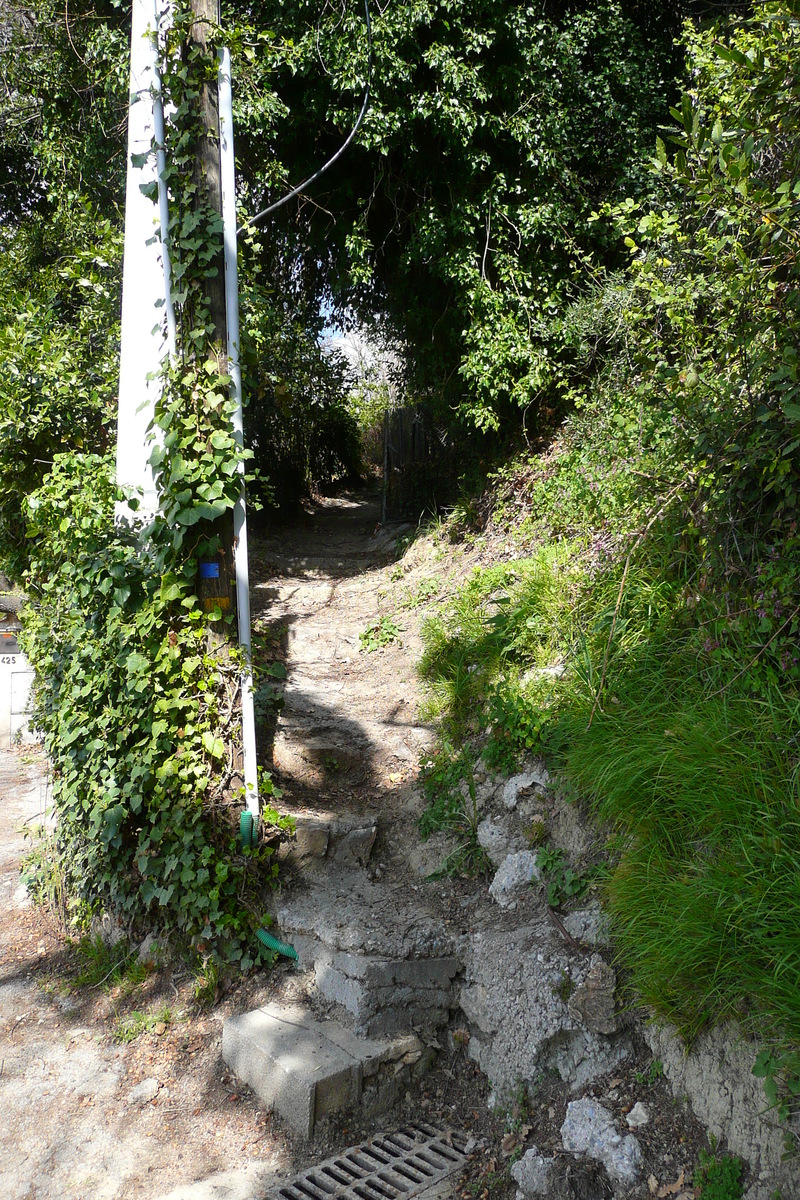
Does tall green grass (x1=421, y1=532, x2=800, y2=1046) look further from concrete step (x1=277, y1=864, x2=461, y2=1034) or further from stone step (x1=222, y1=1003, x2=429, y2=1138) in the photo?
stone step (x1=222, y1=1003, x2=429, y2=1138)

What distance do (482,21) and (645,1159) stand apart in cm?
723

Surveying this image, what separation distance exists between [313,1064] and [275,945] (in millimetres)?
657

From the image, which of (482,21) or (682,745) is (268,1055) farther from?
(482,21)

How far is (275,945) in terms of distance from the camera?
3.63 metres

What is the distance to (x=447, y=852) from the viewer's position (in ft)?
12.9

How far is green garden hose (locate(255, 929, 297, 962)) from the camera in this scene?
11.8ft

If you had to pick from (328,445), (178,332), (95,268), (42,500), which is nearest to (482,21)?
(95,268)

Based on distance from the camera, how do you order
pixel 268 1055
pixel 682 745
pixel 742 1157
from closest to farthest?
pixel 742 1157
pixel 682 745
pixel 268 1055

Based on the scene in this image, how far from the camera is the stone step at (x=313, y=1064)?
9.75 feet

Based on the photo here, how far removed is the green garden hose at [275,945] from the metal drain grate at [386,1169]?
32.6 inches

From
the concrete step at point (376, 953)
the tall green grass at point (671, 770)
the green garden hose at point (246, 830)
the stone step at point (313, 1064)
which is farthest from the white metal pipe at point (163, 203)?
the stone step at point (313, 1064)

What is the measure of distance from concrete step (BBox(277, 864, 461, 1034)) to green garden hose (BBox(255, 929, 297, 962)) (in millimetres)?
30

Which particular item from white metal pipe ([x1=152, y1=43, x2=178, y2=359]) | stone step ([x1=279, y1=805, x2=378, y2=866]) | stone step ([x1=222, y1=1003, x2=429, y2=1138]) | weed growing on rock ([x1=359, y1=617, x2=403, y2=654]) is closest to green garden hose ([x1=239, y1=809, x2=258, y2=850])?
stone step ([x1=279, y1=805, x2=378, y2=866])

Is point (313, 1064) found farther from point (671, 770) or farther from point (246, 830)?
point (671, 770)
